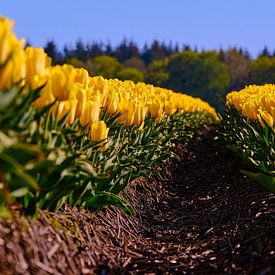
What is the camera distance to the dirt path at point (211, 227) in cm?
342

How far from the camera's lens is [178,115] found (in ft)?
30.3

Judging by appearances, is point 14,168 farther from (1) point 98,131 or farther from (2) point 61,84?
(1) point 98,131

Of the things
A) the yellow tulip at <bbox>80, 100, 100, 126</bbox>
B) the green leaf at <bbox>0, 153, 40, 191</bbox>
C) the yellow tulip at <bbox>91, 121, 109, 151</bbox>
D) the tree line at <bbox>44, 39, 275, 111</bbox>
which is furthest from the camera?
the tree line at <bbox>44, 39, 275, 111</bbox>

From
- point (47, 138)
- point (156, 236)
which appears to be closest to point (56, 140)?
point (47, 138)

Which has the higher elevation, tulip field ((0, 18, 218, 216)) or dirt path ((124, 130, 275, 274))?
tulip field ((0, 18, 218, 216))

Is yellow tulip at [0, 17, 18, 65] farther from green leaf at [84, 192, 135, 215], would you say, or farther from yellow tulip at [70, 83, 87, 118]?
green leaf at [84, 192, 135, 215]

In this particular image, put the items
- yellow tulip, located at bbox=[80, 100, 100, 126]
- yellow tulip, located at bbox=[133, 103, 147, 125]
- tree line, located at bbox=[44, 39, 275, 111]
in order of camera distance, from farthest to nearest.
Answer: tree line, located at bbox=[44, 39, 275, 111], yellow tulip, located at bbox=[133, 103, 147, 125], yellow tulip, located at bbox=[80, 100, 100, 126]

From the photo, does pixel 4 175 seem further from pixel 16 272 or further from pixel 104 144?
pixel 104 144

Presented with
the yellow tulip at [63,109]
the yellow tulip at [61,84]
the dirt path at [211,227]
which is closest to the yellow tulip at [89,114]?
the yellow tulip at [63,109]

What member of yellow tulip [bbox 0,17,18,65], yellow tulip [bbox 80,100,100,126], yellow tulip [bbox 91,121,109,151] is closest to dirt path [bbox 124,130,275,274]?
yellow tulip [bbox 91,121,109,151]

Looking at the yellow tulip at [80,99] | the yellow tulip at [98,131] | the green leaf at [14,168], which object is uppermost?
the yellow tulip at [80,99]

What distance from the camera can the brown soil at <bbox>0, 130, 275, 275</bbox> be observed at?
2.83m

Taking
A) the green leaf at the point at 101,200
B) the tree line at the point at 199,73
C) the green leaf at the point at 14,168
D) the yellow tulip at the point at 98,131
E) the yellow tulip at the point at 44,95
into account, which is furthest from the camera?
the tree line at the point at 199,73

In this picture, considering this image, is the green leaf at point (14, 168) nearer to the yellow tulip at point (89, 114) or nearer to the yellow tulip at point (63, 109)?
the yellow tulip at point (63, 109)
